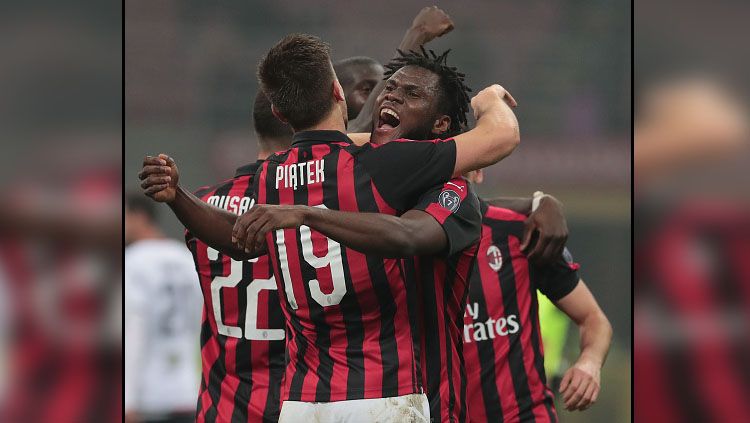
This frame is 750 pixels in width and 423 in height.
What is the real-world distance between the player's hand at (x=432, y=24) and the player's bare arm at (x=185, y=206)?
1.37 metres

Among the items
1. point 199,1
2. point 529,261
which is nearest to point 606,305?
point 199,1

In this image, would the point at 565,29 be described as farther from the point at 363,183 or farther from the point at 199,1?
the point at 363,183

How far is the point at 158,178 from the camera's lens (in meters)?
2.85

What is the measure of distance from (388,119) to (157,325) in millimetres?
3133

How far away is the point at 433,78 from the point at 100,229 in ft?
4.86

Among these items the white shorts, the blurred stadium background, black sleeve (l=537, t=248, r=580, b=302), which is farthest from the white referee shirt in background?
the blurred stadium background

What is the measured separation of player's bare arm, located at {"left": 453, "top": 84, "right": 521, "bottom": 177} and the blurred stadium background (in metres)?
7.74

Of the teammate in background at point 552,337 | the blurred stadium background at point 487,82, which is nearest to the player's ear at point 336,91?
the teammate in background at point 552,337

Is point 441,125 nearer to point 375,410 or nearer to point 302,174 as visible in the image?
Result: point 302,174

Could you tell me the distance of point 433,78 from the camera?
10.6ft

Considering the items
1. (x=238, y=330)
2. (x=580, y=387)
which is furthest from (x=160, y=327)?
(x=580, y=387)

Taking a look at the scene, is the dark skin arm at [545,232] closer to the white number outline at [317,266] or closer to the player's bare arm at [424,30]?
the player's bare arm at [424,30]

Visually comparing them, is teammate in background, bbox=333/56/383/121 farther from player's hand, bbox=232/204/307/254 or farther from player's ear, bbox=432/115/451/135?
player's hand, bbox=232/204/307/254

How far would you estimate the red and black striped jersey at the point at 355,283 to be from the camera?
2760mm
